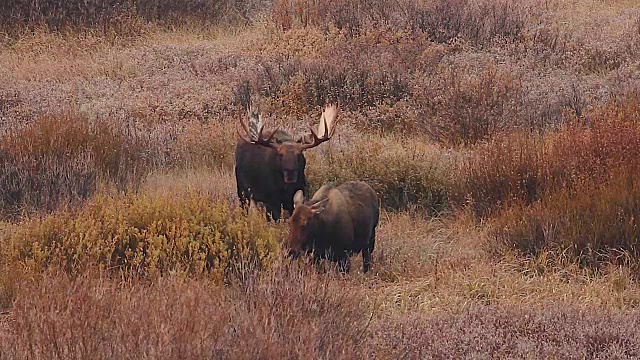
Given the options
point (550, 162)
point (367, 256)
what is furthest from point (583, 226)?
point (367, 256)

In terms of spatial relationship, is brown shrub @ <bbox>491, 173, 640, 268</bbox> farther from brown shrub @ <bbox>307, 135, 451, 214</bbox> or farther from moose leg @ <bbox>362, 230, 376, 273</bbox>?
brown shrub @ <bbox>307, 135, 451, 214</bbox>

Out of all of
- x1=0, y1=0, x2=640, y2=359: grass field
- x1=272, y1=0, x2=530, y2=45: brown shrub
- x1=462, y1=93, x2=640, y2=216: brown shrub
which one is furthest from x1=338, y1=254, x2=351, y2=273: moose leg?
x1=272, y1=0, x2=530, y2=45: brown shrub

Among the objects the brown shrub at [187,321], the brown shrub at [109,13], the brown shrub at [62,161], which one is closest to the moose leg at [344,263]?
the brown shrub at [187,321]

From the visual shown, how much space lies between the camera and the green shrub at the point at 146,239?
20.1 ft

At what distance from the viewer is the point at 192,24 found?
18.6 meters

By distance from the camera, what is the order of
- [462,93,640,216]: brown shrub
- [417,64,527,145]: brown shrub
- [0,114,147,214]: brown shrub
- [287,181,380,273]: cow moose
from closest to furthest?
[287,181,380,273]: cow moose → [462,93,640,216]: brown shrub → [0,114,147,214]: brown shrub → [417,64,527,145]: brown shrub

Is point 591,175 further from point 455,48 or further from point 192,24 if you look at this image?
point 192,24

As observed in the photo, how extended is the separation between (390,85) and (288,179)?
497cm

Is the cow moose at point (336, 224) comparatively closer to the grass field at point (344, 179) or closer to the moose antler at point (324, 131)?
the grass field at point (344, 179)

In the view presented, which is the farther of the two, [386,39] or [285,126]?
[386,39]

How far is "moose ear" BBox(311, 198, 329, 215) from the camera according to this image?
645 centimetres

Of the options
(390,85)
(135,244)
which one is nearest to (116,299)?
(135,244)

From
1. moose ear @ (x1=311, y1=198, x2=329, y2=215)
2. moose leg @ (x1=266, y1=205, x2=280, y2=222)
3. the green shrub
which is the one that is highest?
moose ear @ (x1=311, y1=198, x2=329, y2=215)

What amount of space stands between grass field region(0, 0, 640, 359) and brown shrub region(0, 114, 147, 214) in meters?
0.03
